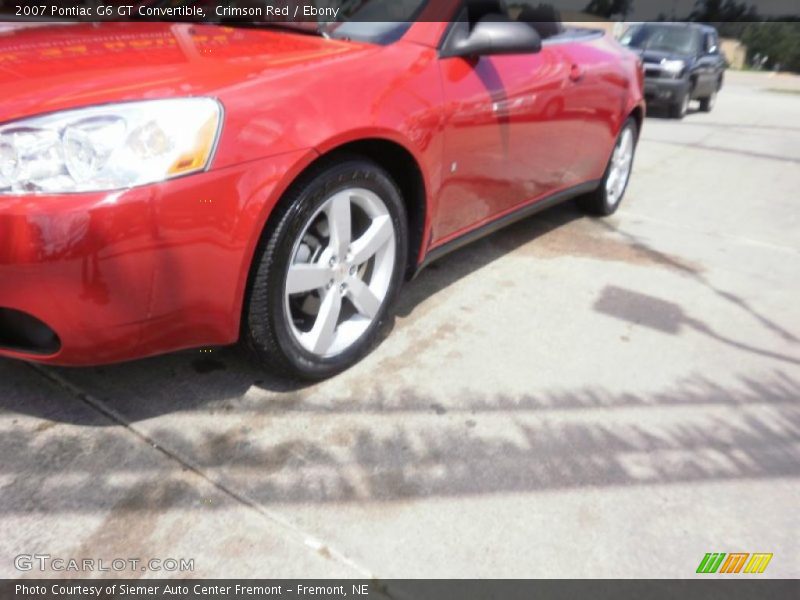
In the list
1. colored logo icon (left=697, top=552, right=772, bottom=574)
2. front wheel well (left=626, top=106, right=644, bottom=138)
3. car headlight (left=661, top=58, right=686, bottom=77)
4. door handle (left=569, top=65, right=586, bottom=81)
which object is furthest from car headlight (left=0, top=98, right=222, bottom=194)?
car headlight (left=661, top=58, right=686, bottom=77)

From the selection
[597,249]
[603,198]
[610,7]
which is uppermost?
[610,7]

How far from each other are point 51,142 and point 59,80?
0.25 metres

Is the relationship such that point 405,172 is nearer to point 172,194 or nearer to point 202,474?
point 172,194

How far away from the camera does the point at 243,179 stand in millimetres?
1869

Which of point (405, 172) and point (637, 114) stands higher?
point (405, 172)

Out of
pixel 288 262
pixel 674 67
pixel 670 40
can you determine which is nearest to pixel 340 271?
pixel 288 262

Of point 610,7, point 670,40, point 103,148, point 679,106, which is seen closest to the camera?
point 103,148

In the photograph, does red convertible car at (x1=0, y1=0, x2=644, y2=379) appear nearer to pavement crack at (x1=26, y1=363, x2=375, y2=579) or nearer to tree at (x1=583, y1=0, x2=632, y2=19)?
pavement crack at (x1=26, y1=363, x2=375, y2=579)

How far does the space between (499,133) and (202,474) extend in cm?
183

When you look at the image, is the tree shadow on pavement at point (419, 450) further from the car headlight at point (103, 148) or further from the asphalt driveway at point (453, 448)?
the car headlight at point (103, 148)

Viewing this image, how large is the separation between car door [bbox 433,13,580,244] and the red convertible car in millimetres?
11

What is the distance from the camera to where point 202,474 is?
1.95m

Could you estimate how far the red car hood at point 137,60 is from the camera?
5.80 ft

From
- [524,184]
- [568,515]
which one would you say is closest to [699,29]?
[524,184]
